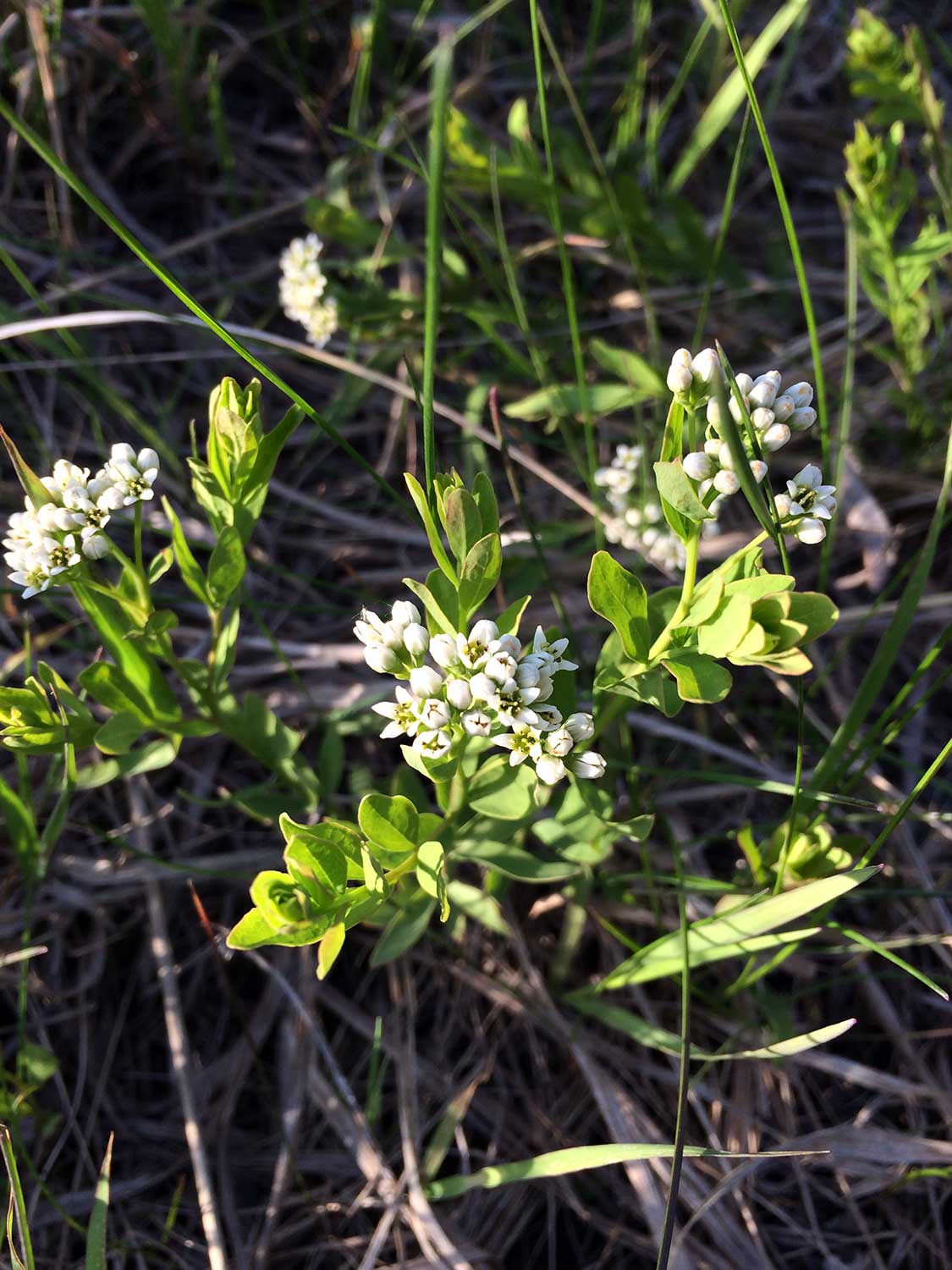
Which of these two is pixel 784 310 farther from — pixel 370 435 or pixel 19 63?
pixel 19 63

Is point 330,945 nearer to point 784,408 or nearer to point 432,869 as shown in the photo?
point 432,869

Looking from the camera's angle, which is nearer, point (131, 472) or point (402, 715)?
point (402, 715)

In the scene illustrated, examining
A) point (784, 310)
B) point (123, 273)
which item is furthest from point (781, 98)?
point (123, 273)

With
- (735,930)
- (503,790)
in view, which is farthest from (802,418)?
(735,930)

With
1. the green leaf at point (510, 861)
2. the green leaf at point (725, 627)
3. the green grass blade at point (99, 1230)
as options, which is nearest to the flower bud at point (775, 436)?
the green leaf at point (725, 627)

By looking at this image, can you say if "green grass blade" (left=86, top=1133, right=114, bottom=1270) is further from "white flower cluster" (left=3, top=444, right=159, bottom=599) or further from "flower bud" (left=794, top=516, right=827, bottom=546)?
"flower bud" (left=794, top=516, right=827, bottom=546)

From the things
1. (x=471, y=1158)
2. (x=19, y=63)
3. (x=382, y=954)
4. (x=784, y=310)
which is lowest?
(x=471, y=1158)
